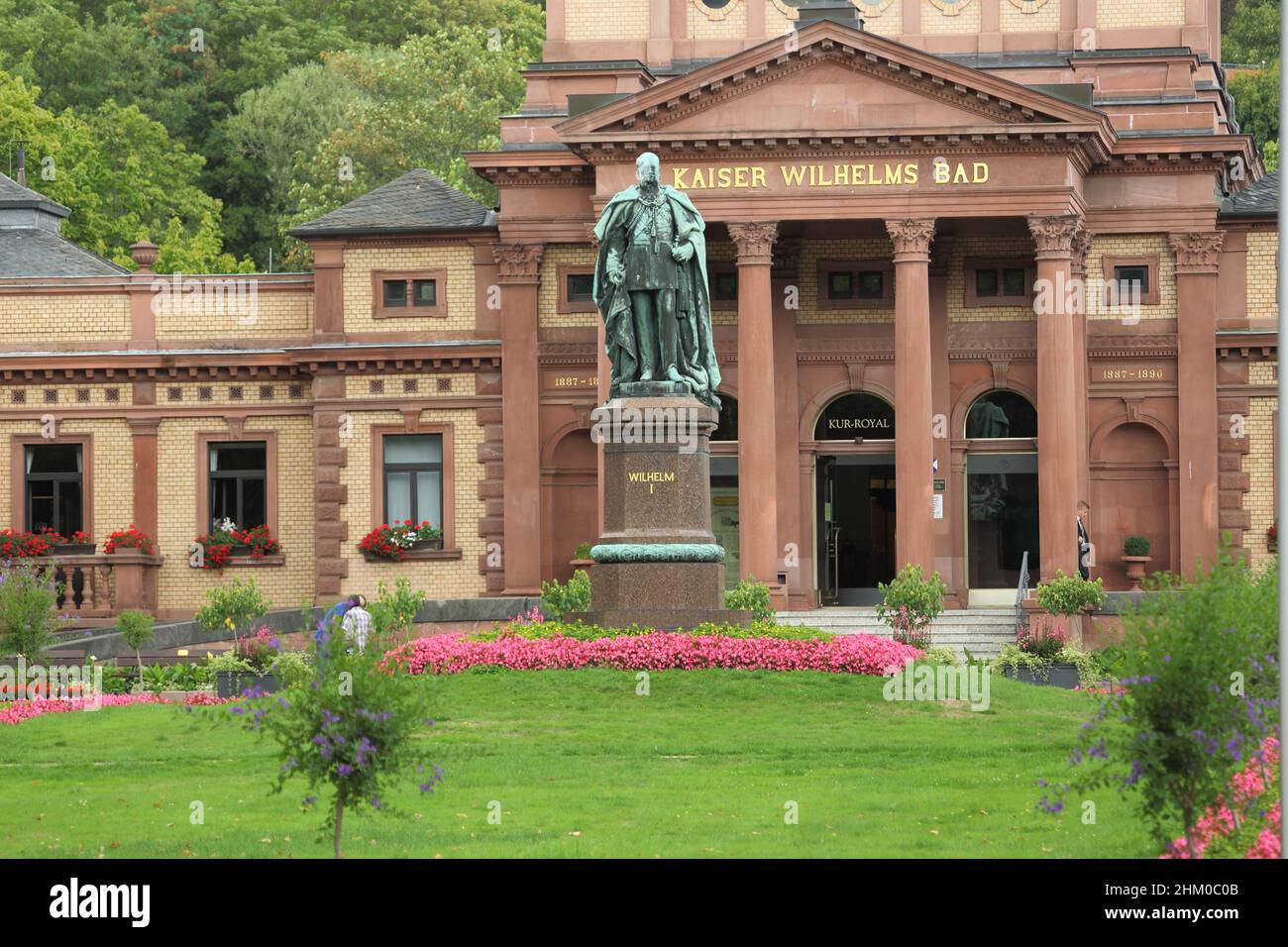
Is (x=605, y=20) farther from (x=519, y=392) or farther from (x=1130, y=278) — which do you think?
(x=1130, y=278)

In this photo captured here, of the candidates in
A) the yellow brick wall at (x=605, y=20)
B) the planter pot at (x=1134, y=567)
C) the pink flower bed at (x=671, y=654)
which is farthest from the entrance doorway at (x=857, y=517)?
the pink flower bed at (x=671, y=654)

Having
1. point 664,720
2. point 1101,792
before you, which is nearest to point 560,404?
point 664,720

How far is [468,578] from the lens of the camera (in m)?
50.9

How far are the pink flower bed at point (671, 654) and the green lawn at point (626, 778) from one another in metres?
0.40

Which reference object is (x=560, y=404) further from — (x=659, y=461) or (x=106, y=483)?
(x=659, y=461)

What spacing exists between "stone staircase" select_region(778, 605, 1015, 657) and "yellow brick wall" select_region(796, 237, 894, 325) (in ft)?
23.8

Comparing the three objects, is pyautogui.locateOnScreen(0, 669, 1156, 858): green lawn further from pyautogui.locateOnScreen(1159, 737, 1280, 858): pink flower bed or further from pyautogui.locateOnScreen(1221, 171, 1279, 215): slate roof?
pyautogui.locateOnScreen(1221, 171, 1279, 215): slate roof

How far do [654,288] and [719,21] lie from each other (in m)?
22.3

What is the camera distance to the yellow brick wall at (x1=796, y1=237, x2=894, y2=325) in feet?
165

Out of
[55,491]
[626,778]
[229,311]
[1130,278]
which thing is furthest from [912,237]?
[626,778]

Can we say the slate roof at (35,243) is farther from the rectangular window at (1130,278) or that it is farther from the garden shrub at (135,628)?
the rectangular window at (1130,278)

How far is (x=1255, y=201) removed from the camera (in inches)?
1973

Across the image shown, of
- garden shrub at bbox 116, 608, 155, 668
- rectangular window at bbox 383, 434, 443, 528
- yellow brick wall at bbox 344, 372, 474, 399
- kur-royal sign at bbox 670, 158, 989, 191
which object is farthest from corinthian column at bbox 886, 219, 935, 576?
garden shrub at bbox 116, 608, 155, 668
